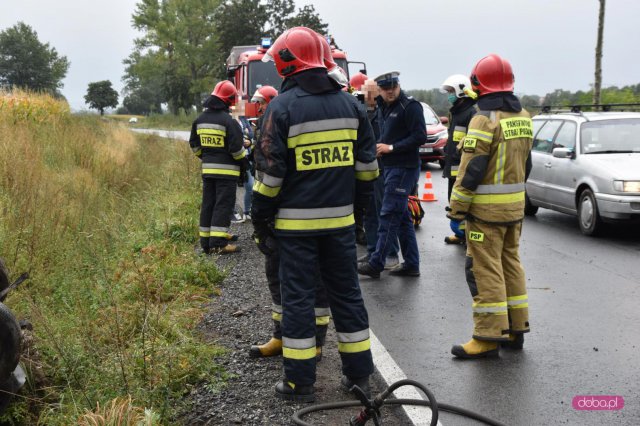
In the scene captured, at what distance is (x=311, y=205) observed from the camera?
154 inches

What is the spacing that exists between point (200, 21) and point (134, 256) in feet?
230

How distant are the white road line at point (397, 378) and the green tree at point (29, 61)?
106 feet

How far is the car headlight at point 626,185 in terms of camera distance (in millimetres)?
8562

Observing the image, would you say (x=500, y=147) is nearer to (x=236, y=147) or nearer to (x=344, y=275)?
(x=344, y=275)

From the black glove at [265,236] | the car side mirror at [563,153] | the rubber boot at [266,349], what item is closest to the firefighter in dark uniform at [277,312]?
the rubber boot at [266,349]

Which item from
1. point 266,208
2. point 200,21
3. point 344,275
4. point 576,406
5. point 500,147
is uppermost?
point 200,21

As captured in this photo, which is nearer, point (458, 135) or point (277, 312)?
point (277, 312)

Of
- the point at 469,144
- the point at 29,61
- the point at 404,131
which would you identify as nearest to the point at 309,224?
the point at 469,144

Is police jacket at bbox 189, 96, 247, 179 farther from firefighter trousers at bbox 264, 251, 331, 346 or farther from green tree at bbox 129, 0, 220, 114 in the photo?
green tree at bbox 129, 0, 220, 114

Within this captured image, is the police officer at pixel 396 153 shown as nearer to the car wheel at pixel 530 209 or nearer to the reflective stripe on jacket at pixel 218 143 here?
the reflective stripe on jacket at pixel 218 143

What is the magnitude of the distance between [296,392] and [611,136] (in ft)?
24.7

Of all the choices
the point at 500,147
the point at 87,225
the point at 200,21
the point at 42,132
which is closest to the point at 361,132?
the point at 500,147

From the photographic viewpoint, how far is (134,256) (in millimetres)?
7695

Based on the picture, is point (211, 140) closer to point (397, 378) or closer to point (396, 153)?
point (396, 153)
